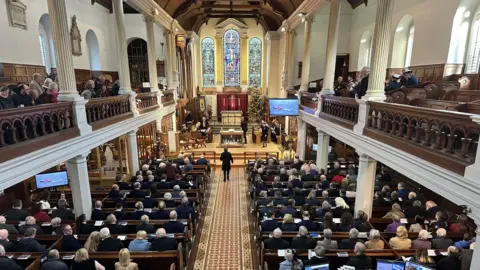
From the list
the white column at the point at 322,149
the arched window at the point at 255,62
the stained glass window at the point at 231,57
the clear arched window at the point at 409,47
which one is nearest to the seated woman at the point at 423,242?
the white column at the point at 322,149

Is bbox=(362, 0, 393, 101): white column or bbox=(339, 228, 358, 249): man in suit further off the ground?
bbox=(362, 0, 393, 101): white column

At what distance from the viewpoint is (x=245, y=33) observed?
73.7 feet

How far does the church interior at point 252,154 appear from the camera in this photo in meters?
4.36

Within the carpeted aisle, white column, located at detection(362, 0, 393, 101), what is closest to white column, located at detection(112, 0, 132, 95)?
the carpeted aisle

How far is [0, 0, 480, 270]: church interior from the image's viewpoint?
436 cm

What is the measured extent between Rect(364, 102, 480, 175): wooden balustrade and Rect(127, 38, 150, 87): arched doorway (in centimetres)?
1650

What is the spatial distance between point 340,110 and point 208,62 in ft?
57.5

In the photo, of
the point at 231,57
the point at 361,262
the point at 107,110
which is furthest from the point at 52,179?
the point at 231,57

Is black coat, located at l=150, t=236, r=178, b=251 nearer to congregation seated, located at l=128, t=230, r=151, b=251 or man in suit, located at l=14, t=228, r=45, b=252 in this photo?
congregation seated, located at l=128, t=230, r=151, b=251

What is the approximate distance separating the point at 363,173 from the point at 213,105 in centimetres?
1812

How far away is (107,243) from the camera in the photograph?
498 centimetres

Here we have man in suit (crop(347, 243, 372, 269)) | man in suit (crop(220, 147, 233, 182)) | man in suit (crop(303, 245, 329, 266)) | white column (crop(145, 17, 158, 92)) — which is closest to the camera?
man in suit (crop(303, 245, 329, 266))

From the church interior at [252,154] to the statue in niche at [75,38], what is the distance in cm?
5

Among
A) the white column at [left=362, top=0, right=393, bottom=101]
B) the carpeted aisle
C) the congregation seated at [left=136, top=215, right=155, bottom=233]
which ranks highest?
the white column at [left=362, top=0, right=393, bottom=101]
